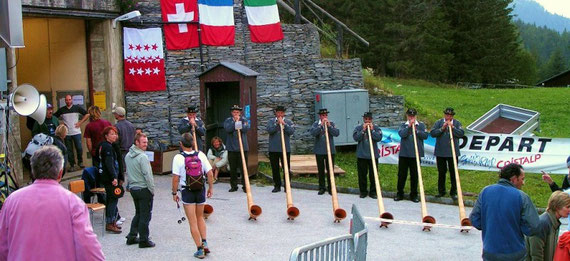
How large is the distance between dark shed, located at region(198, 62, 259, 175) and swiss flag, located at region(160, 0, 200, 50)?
1.98m

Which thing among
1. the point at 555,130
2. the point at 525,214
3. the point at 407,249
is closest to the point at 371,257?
the point at 407,249

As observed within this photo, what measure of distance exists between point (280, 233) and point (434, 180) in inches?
203

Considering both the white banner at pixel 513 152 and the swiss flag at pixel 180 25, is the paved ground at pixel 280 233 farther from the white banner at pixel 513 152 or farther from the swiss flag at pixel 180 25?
the swiss flag at pixel 180 25

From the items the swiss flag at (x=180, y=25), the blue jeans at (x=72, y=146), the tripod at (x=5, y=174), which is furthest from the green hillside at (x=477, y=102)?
the tripod at (x=5, y=174)

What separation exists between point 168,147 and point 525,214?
11.6 m

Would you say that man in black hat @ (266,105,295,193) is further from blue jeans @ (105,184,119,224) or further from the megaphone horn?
the megaphone horn

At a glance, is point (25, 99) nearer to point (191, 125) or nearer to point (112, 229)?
point (112, 229)

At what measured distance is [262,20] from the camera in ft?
59.8

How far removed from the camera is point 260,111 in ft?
58.8

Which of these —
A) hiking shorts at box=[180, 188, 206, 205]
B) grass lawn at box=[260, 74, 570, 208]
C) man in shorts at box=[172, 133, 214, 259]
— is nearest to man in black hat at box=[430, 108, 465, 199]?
grass lawn at box=[260, 74, 570, 208]

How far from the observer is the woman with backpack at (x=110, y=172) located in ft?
34.3

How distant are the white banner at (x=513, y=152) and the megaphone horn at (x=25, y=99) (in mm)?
8309

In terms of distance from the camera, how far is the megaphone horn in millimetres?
10992

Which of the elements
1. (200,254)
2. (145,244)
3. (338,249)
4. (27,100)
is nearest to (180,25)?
(27,100)
